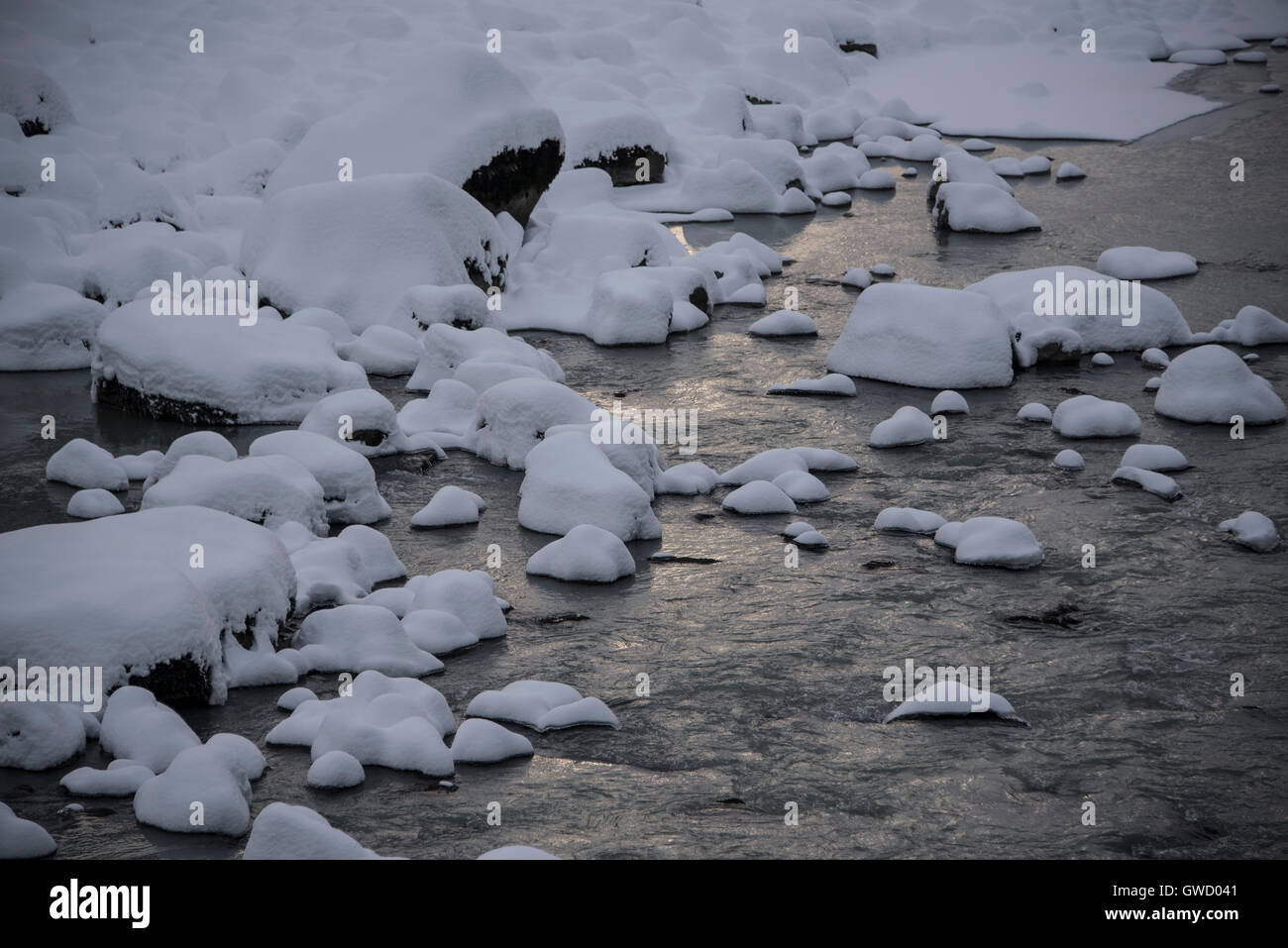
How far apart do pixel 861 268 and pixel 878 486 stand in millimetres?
4476

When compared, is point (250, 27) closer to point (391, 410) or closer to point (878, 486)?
point (391, 410)

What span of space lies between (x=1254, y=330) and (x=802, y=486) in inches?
161

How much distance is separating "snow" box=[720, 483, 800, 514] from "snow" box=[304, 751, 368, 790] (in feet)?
9.34

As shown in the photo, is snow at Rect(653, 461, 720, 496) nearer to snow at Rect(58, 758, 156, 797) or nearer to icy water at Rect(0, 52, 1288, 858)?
icy water at Rect(0, 52, 1288, 858)

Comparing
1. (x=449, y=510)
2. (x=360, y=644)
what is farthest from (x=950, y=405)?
(x=360, y=644)

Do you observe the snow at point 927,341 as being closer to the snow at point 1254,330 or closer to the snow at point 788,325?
the snow at point 788,325

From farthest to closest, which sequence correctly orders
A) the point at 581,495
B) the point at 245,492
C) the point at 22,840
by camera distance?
the point at 581,495 < the point at 245,492 < the point at 22,840

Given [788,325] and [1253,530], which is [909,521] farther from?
[788,325]

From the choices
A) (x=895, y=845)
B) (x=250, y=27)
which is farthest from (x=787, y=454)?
(x=250, y=27)

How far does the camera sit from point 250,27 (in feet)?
56.1

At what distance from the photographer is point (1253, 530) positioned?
20.5 ft

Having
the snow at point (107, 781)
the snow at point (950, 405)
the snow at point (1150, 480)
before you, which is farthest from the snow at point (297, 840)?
the snow at point (950, 405)

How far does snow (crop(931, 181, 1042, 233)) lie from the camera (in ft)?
40.5

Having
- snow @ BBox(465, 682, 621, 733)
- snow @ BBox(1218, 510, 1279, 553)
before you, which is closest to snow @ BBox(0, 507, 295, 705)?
snow @ BBox(465, 682, 621, 733)
